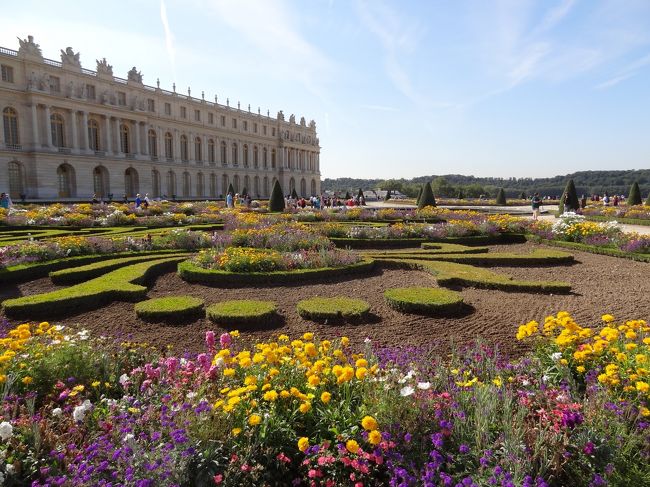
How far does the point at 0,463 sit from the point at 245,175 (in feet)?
227

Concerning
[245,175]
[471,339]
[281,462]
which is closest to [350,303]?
[471,339]

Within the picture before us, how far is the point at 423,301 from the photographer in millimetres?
7066

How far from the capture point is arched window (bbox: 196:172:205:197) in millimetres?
61719

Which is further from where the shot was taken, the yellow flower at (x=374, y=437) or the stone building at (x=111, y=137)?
the stone building at (x=111, y=137)

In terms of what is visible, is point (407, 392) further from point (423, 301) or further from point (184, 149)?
point (184, 149)

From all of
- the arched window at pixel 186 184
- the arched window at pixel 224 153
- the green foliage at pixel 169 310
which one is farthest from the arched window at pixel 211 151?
the green foliage at pixel 169 310

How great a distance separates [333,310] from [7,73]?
151ft

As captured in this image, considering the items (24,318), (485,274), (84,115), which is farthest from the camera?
(84,115)

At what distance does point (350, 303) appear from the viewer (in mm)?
7098

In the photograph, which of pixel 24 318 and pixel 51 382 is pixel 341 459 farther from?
pixel 24 318

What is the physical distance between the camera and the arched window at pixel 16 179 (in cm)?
4038

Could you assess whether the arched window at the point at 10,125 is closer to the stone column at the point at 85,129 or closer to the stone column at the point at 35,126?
the stone column at the point at 35,126

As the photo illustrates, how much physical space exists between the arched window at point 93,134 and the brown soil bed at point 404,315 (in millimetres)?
43027

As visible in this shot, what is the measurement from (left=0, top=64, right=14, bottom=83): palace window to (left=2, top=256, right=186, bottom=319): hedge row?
135ft
